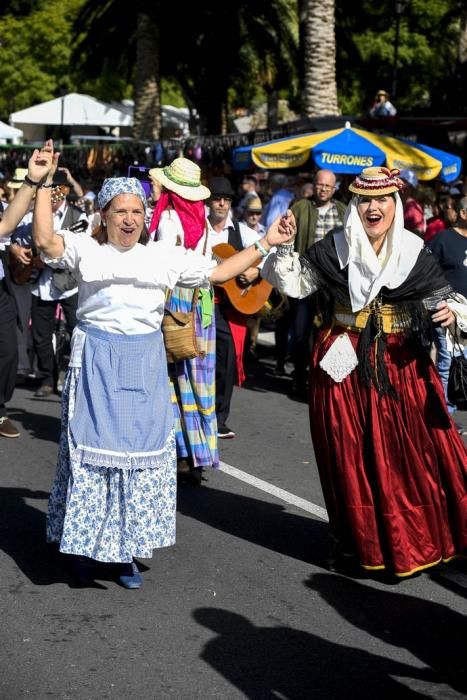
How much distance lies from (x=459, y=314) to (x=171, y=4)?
1171 inches

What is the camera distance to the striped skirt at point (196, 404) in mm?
7828

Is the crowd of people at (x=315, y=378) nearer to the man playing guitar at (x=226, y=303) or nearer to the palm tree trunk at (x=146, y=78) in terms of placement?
the man playing guitar at (x=226, y=303)

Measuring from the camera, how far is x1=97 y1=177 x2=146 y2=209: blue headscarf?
564cm

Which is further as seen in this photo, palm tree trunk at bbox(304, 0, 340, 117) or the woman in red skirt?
palm tree trunk at bbox(304, 0, 340, 117)

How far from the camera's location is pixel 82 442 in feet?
18.6

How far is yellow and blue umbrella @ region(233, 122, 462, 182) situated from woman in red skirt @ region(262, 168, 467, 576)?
8201 mm

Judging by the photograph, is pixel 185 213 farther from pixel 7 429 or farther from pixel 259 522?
pixel 7 429

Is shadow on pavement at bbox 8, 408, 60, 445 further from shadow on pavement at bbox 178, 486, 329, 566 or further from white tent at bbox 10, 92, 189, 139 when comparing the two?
white tent at bbox 10, 92, 189, 139

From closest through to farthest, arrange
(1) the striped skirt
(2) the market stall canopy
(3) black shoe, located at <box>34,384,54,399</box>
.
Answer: (1) the striped skirt → (3) black shoe, located at <box>34,384,54,399</box> → (2) the market stall canopy

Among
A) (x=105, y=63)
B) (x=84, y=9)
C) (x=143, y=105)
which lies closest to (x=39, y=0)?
(x=105, y=63)

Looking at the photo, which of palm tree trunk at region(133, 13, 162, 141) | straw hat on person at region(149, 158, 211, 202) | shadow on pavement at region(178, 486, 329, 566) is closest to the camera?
shadow on pavement at region(178, 486, 329, 566)

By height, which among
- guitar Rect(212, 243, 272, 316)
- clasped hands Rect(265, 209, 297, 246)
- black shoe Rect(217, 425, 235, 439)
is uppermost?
clasped hands Rect(265, 209, 297, 246)

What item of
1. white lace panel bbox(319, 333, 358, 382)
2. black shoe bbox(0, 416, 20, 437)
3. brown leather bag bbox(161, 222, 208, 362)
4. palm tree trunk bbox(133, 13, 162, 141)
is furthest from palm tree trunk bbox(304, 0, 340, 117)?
white lace panel bbox(319, 333, 358, 382)

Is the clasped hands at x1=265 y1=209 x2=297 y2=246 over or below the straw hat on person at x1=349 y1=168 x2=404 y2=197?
below
